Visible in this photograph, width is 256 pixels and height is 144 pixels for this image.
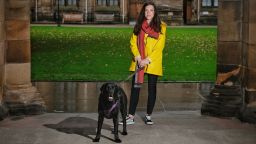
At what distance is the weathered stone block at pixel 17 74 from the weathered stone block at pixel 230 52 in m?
3.05

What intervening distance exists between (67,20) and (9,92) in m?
39.4

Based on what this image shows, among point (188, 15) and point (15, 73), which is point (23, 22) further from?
point (188, 15)

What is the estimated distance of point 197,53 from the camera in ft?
67.9

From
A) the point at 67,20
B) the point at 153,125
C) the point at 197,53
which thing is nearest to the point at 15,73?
the point at 153,125

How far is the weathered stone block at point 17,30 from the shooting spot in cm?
887

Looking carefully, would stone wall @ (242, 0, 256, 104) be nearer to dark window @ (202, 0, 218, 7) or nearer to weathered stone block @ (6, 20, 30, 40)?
weathered stone block @ (6, 20, 30, 40)

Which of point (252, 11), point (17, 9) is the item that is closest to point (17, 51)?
point (17, 9)

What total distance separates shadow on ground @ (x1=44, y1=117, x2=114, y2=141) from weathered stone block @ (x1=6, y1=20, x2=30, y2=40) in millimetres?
1502

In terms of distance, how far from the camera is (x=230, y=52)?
29.2 feet

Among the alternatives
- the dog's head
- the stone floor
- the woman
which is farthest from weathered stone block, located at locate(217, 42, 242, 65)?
the dog's head

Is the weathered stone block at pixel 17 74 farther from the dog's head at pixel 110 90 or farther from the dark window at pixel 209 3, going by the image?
the dark window at pixel 209 3

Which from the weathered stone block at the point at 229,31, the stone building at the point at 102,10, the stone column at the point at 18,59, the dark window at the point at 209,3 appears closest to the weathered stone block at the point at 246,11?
the weathered stone block at the point at 229,31

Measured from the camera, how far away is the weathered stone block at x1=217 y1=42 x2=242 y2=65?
29.1 feet

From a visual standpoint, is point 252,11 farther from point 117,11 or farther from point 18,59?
point 117,11
